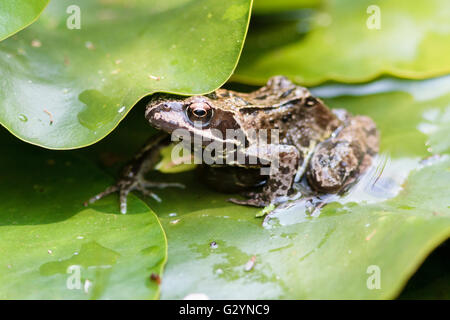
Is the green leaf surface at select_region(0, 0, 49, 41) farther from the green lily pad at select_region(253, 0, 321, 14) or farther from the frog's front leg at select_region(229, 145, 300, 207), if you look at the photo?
the green lily pad at select_region(253, 0, 321, 14)

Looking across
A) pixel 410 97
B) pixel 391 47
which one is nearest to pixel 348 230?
pixel 410 97

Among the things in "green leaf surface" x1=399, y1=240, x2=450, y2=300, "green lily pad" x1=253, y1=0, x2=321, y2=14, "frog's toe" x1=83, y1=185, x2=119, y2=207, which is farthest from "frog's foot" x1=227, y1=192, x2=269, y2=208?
"green lily pad" x1=253, y1=0, x2=321, y2=14

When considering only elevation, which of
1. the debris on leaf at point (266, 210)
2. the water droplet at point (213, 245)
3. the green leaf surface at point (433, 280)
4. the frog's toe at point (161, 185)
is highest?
the frog's toe at point (161, 185)

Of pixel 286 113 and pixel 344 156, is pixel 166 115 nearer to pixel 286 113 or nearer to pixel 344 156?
pixel 286 113

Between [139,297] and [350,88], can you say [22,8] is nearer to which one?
[139,297]

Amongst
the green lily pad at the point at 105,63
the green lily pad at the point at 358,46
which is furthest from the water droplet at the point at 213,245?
the green lily pad at the point at 358,46

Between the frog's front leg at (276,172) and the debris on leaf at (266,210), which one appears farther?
the frog's front leg at (276,172)

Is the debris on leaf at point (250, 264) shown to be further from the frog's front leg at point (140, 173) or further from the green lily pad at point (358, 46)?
the green lily pad at point (358, 46)
